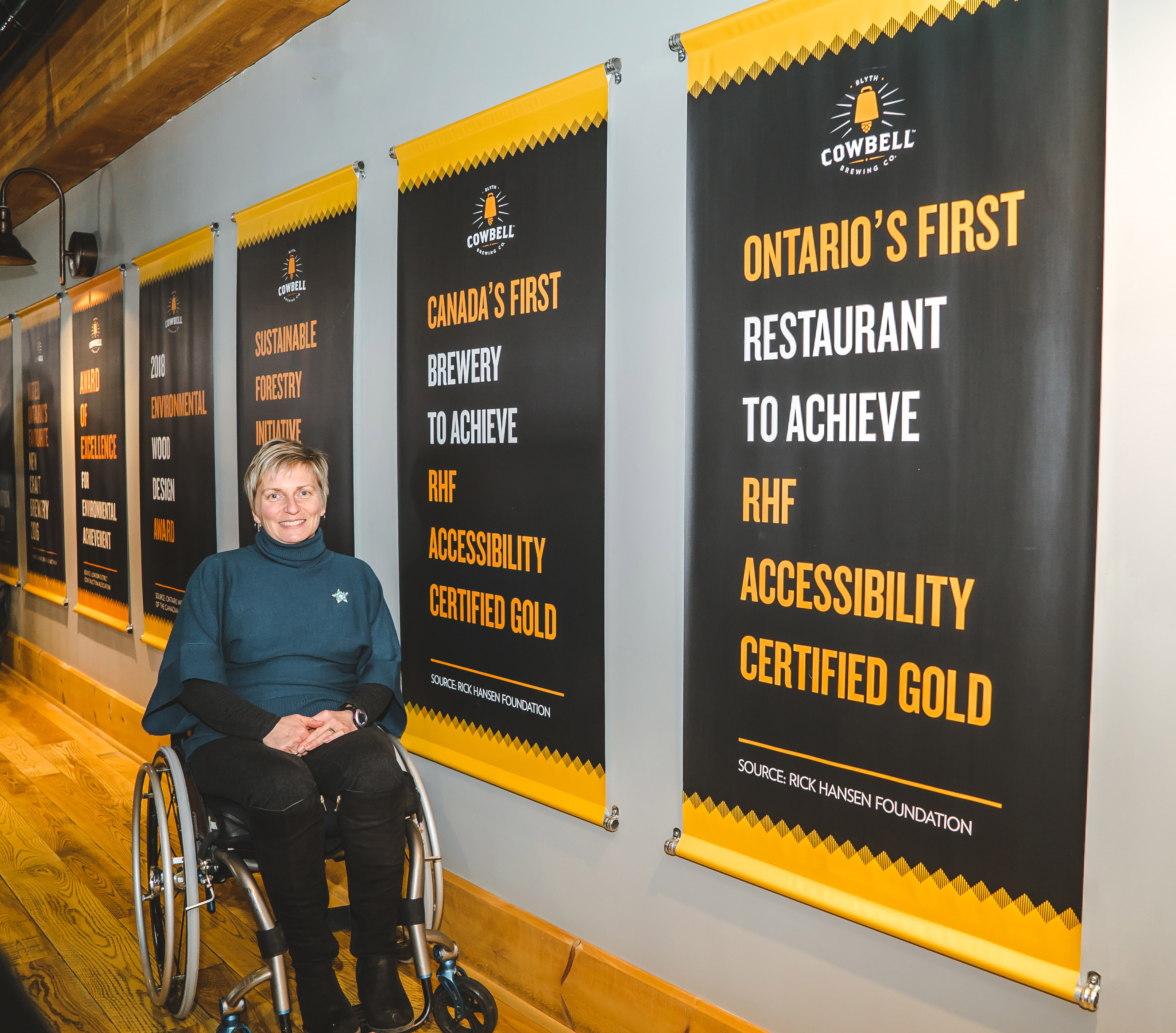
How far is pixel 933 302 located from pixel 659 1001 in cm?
150

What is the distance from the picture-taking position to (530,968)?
2084 mm

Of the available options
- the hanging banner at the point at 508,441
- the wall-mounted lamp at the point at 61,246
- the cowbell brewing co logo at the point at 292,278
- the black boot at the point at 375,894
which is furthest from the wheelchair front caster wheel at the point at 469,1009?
the wall-mounted lamp at the point at 61,246

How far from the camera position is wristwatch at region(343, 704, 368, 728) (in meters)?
1.95

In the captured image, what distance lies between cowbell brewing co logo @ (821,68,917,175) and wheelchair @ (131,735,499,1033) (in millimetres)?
1477

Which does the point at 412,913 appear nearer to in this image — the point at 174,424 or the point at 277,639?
the point at 277,639

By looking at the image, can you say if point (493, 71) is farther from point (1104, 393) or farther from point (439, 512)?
point (1104, 393)

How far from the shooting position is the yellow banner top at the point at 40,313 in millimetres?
4480

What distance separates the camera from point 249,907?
1.78m

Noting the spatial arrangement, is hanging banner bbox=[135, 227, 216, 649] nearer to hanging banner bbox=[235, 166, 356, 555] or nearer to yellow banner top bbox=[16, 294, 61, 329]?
hanging banner bbox=[235, 166, 356, 555]

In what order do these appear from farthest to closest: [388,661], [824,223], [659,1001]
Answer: [388,661] → [659,1001] → [824,223]

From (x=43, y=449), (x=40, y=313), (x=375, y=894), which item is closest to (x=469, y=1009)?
(x=375, y=894)

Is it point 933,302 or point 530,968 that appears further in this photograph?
point 530,968

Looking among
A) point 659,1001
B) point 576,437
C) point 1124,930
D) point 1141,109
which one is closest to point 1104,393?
point 1141,109

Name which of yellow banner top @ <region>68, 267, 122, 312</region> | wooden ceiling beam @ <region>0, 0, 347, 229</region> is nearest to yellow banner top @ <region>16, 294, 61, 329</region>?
yellow banner top @ <region>68, 267, 122, 312</region>
